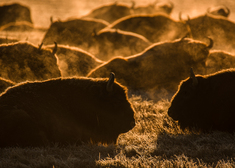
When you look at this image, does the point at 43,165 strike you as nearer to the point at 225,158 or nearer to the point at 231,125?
the point at 225,158

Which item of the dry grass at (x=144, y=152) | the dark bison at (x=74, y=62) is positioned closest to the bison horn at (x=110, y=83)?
the dry grass at (x=144, y=152)

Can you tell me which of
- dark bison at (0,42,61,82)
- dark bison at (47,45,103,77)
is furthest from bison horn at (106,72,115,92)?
dark bison at (47,45,103,77)

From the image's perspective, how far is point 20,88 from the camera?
4305 mm

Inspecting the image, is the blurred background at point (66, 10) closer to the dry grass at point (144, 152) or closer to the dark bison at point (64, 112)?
the dark bison at point (64, 112)

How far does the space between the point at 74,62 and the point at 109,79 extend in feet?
9.84

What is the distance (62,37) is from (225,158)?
7.02m

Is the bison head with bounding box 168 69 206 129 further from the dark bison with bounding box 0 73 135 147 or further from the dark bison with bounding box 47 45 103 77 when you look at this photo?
the dark bison with bounding box 47 45 103 77

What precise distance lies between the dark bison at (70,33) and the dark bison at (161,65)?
2.89 m

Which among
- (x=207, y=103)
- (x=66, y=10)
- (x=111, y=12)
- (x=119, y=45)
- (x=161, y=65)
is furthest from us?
(x=66, y=10)

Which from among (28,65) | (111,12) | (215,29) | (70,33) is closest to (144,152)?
(28,65)

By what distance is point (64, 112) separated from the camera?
13.7ft

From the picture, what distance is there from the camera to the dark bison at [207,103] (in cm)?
441

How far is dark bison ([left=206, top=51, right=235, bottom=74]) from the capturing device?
681cm

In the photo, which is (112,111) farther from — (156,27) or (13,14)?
(13,14)
